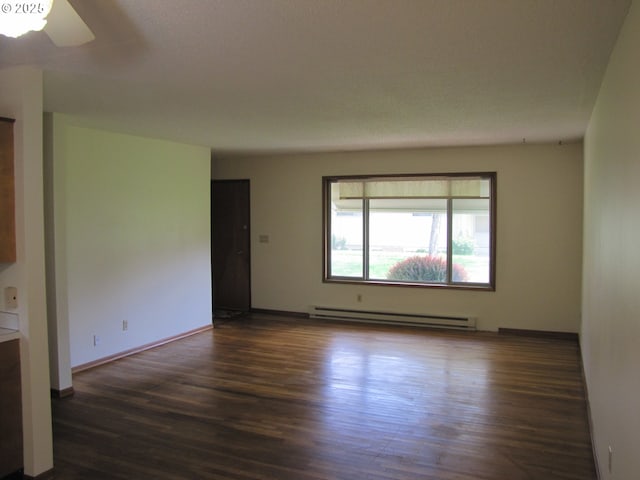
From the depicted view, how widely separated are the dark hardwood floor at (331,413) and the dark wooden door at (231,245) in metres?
1.95

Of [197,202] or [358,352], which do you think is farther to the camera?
[197,202]

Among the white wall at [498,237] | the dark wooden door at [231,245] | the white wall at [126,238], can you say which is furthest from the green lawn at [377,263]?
the white wall at [126,238]

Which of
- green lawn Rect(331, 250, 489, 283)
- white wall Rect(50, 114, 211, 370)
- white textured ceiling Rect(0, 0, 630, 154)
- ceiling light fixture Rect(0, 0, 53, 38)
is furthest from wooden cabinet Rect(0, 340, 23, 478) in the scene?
green lawn Rect(331, 250, 489, 283)

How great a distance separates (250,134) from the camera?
518 centimetres

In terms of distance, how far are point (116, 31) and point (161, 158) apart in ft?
11.4

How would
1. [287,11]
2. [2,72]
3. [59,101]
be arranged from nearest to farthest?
[287,11], [2,72], [59,101]

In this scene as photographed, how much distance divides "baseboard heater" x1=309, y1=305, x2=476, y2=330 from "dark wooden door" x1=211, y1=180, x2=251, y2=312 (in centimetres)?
124

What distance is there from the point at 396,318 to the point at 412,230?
4.03 feet

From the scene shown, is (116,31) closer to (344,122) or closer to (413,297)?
(344,122)

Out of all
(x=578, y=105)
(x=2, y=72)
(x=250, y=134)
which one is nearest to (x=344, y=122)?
(x=250, y=134)

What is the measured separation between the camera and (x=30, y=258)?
280cm

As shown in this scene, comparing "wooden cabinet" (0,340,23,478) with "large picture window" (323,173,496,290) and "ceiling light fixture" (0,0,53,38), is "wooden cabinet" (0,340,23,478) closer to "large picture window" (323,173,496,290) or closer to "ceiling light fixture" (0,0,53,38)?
"ceiling light fixture" (0,0,53,38)

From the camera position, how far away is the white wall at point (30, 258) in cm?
277

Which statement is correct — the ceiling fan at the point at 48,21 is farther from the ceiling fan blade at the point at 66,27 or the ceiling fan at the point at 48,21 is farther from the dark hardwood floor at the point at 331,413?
the dark hardwood floor at the point at 331,413
